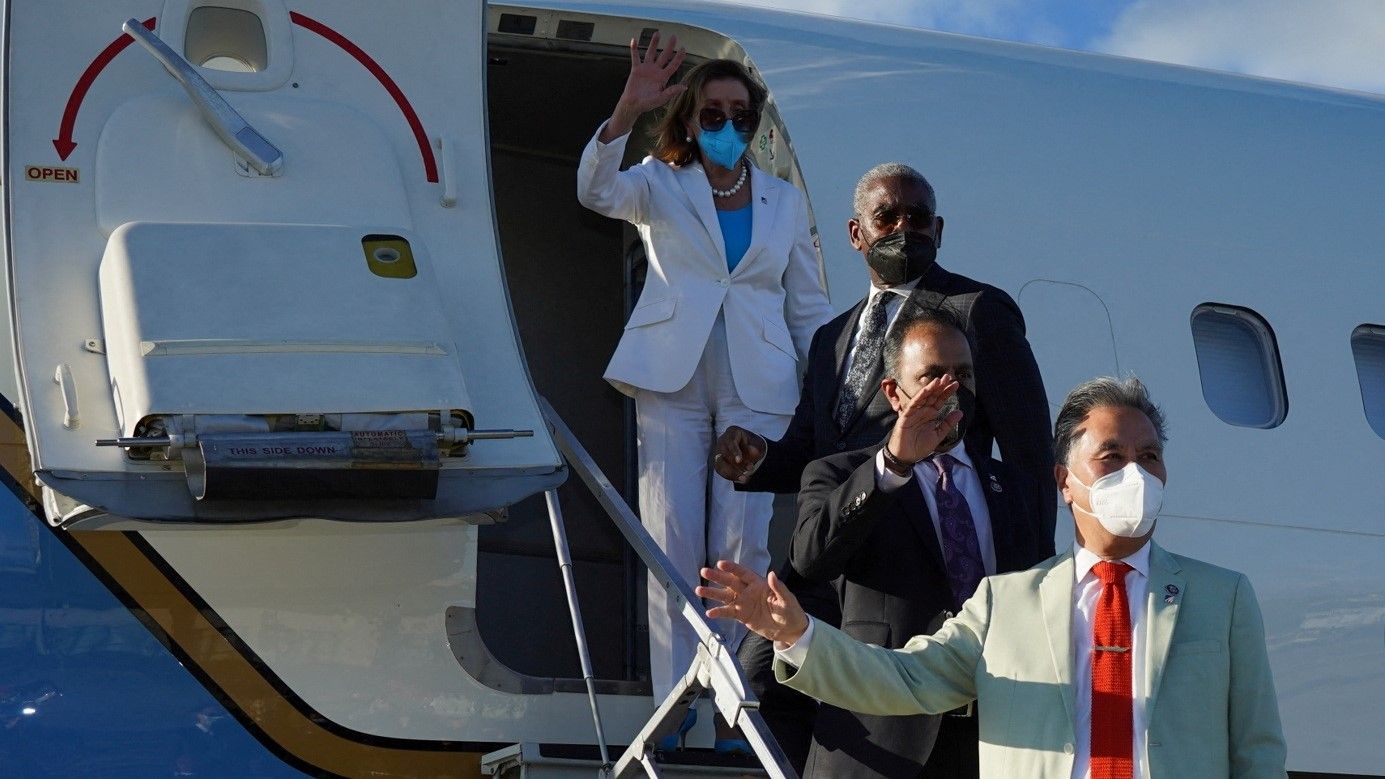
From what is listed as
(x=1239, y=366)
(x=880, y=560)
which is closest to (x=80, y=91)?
(x=880, y=560)

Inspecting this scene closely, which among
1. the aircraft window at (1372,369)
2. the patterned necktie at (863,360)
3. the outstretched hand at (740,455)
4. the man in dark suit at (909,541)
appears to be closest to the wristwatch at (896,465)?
the man in dark suit at (909,541)

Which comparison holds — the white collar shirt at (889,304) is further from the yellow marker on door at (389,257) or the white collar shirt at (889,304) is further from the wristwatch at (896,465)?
the yellow marker on door at (389,257)

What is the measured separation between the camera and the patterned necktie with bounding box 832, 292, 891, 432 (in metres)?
4.16

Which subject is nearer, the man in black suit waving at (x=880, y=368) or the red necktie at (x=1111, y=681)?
the red necktie at (x=1111, y=681)

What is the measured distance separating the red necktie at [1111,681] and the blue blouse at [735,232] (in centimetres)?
219

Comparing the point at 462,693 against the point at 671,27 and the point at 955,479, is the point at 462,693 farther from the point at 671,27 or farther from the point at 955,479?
the point at 671,27

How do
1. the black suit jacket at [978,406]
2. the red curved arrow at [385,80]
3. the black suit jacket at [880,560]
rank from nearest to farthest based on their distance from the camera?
1. the black suit jacket at [880,560]
2. the black suit jacket at [978,406]
3. the red curved arrow at [385,80]

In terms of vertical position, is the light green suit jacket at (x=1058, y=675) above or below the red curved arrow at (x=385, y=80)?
below

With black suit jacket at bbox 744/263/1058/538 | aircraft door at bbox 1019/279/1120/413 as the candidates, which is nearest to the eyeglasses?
black suit jacket at bbox 744/263/1058/538

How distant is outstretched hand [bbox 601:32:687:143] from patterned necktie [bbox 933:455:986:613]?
1624mm

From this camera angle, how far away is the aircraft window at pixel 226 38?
4758mm

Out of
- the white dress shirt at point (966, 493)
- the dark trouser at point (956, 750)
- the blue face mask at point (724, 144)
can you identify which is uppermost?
the blue face mask at point (724, 144)

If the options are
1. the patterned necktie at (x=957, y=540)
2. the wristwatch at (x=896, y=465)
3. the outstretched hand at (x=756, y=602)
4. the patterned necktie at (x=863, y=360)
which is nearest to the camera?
the outstretched hand at (x=756, y=602)

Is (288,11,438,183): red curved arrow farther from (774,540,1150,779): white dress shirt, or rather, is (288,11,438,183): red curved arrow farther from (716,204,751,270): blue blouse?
(774,540,1150,779): white dress shirt
